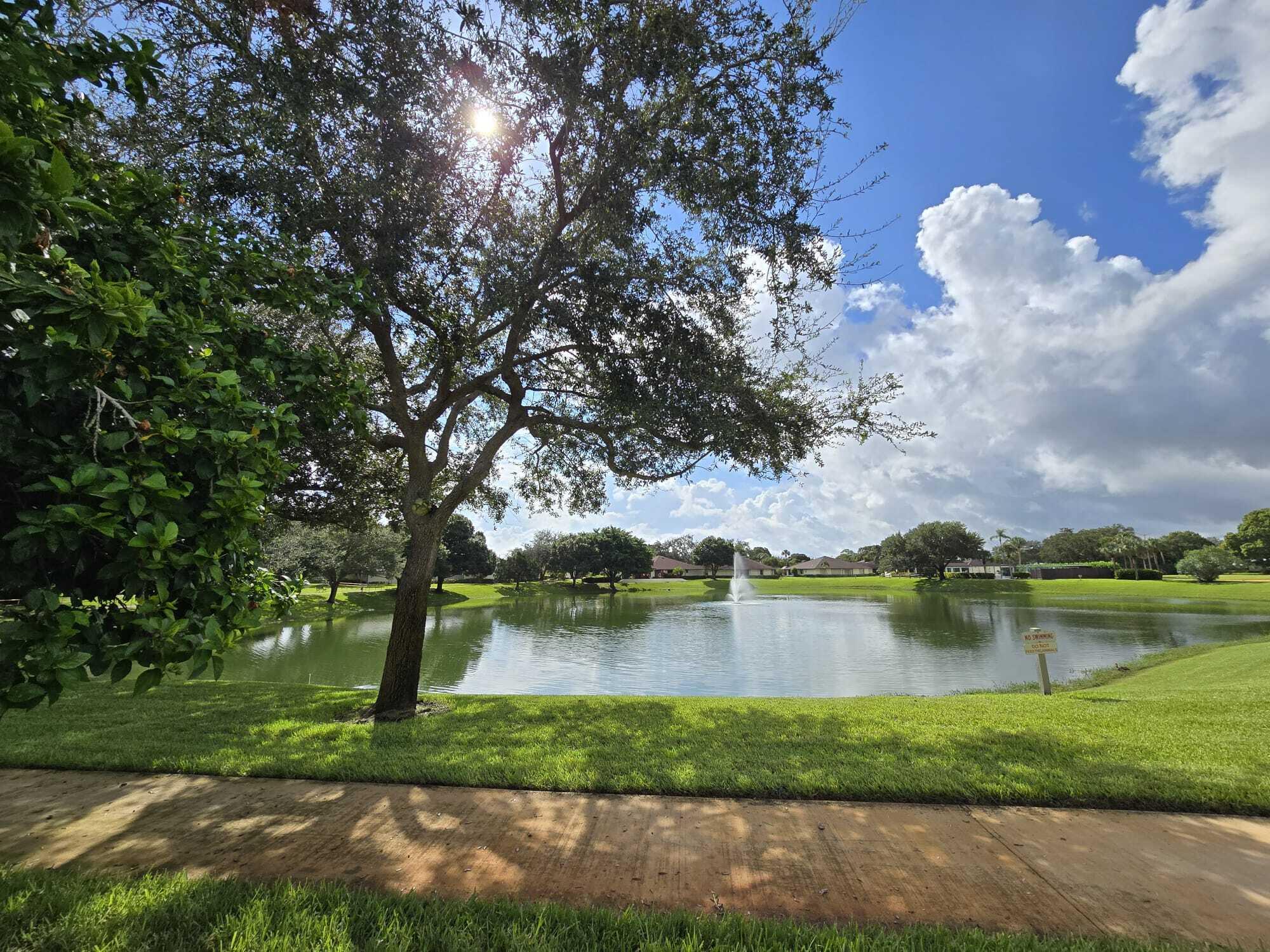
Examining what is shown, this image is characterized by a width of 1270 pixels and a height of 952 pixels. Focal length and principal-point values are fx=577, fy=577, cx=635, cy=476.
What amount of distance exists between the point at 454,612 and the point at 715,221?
35.1 m

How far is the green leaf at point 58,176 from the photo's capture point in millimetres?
1720

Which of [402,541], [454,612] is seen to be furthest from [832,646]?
[402,541]

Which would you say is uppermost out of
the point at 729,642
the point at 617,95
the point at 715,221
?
the point at 617,95

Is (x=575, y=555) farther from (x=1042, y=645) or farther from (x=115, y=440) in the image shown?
(x=115, y=440)

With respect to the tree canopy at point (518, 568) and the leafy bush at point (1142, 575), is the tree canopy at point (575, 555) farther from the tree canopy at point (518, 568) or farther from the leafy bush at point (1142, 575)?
the leafy bush at point (1142, 575)

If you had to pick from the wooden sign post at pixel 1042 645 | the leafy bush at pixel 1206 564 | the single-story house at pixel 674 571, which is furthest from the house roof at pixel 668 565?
the wooden sign post at pixel 1042 645

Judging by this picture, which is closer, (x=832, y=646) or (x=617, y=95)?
(x=617, y=95)

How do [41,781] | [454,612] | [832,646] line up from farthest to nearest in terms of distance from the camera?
[454,612] → [832,646] → [41,781]

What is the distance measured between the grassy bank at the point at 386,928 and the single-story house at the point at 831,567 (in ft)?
427

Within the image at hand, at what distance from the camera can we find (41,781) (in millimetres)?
4777

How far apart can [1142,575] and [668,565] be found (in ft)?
228

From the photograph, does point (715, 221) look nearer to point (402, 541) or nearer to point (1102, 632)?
point (1102, 632)

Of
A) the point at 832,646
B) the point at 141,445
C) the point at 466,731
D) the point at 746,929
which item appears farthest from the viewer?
the point at 832,646

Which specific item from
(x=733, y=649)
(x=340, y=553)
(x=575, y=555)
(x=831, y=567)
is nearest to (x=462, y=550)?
(x=575, y=555)
